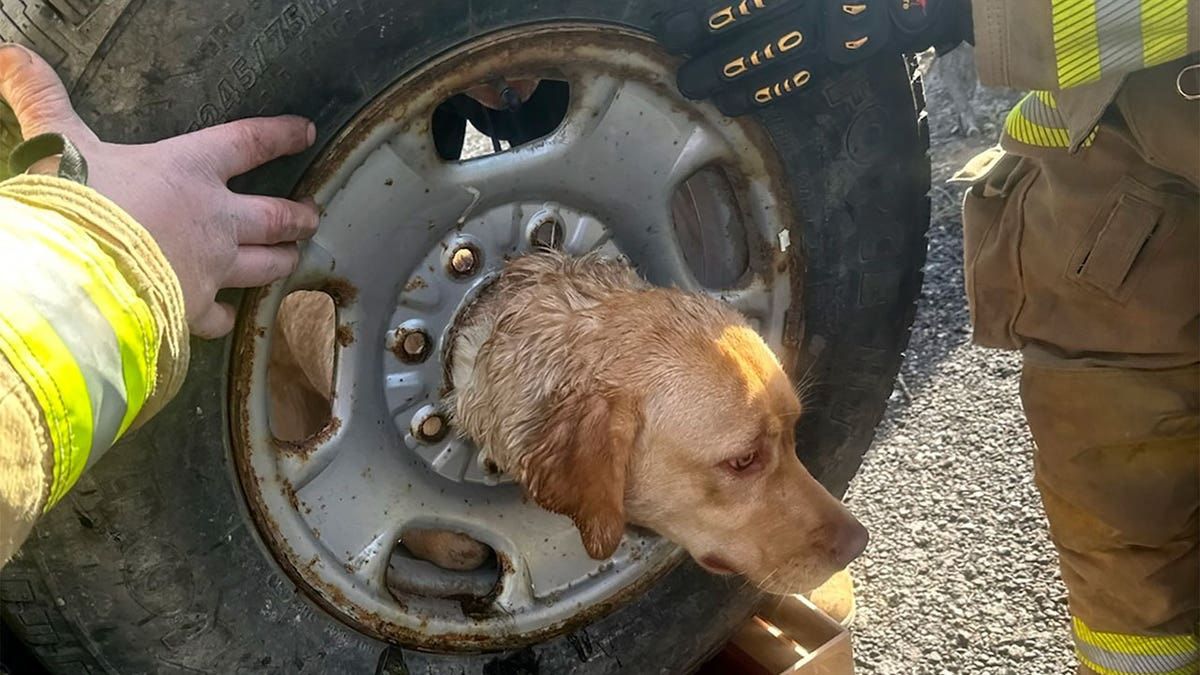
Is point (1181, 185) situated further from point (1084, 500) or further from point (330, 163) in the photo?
point (330, 163)

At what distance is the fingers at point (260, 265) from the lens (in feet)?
5.91

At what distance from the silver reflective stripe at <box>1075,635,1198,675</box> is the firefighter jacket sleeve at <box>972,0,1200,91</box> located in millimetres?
1494

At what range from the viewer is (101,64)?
65.9 inches

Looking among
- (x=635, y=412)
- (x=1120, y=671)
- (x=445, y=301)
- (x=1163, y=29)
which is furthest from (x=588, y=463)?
(x=1120, y=671)

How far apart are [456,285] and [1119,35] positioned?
1.41 metres

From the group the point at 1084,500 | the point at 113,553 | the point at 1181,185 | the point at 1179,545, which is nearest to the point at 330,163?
the point at 113,553

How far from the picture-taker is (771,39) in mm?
2158

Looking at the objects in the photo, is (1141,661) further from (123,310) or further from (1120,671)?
(123,310)

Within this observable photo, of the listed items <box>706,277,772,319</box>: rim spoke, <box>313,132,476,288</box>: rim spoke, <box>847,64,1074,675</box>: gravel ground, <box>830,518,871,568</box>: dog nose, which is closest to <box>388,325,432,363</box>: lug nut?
<box>313,132,476,288</box>: rim spoke

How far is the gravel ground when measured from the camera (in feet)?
10.5

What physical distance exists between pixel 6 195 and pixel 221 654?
3.89ft

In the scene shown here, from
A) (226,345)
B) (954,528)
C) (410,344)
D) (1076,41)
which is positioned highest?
(1076,41)

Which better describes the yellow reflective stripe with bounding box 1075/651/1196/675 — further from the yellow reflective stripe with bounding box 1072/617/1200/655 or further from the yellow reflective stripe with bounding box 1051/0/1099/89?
the yellow reflective stripe with bounding box 1051/0/1099/89

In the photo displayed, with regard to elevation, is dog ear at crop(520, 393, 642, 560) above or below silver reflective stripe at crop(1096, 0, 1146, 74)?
below
